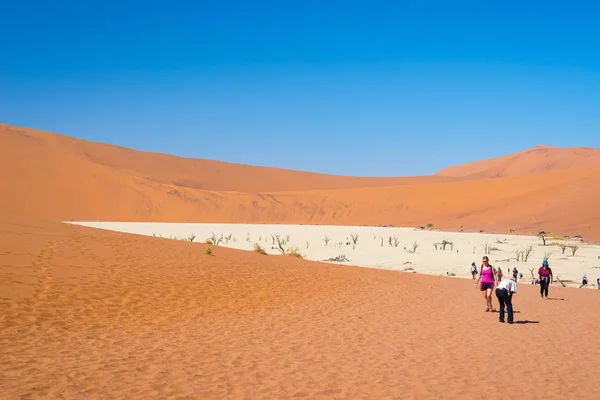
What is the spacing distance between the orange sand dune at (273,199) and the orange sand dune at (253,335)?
38286mm

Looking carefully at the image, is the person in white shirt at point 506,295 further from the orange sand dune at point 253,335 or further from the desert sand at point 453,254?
the desert sand at point 453,254

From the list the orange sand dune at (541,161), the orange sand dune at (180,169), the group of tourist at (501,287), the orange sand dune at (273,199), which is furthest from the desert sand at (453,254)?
the orange sand dune at (541,161)

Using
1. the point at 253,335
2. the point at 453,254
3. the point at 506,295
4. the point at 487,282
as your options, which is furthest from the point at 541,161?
the point at 253,335

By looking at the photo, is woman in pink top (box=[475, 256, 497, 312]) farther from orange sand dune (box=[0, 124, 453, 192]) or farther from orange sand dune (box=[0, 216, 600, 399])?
orange sand dune (box=[0, 124, 453, 192])

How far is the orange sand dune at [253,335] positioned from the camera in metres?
6.66

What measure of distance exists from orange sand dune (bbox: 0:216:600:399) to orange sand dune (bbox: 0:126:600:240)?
126 ft

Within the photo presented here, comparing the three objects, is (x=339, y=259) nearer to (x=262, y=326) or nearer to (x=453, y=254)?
(x=453, y=254)

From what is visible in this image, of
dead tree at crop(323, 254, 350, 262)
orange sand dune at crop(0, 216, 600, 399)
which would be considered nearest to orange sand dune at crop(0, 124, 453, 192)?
dead tree at crop(323, 254, 350, 262)

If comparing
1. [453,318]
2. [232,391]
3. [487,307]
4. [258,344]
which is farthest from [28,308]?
[487,307]

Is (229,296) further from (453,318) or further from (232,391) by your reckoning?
(232,391)

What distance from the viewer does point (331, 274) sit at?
1948cm

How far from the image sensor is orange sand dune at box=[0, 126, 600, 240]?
186ft

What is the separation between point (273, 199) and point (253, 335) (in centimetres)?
7140

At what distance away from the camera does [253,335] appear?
966 centimetres
